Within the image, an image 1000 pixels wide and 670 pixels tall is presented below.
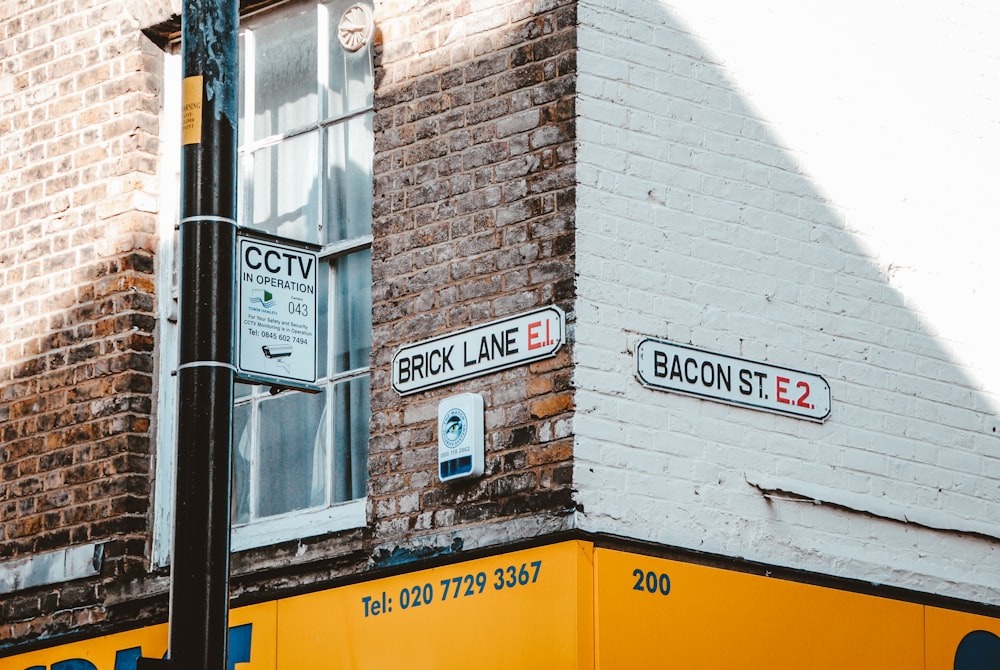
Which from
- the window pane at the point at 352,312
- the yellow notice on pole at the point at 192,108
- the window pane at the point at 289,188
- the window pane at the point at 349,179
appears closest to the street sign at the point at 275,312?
the yellow notice on pole at the point at 192,108

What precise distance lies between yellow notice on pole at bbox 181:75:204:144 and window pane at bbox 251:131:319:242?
2.67m

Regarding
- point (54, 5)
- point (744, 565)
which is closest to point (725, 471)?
point (744, 565)

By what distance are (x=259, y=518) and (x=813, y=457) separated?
2425mm

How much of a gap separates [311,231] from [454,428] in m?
1.54

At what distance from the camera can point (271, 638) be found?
22.7 ft

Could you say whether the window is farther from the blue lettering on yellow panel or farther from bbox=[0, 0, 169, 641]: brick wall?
the blue lettering on yellow panel

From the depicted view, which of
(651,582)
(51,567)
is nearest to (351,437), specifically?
(51,567)

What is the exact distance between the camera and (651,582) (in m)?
6.16

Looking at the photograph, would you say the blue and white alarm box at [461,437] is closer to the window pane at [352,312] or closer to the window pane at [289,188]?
the window pane at [352,312]

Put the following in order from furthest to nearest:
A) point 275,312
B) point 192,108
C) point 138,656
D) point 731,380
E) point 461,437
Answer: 1. point 138,656
2. point 731,380
3. point 461,437
4. point 275,312
5. point 192,108

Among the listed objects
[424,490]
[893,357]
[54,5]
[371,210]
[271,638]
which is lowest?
[271,638]

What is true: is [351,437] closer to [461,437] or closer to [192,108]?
[461,437]

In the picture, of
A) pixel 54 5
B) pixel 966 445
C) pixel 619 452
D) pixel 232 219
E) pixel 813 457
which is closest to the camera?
pixel 232 219

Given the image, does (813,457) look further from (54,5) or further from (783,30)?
(54,5)
